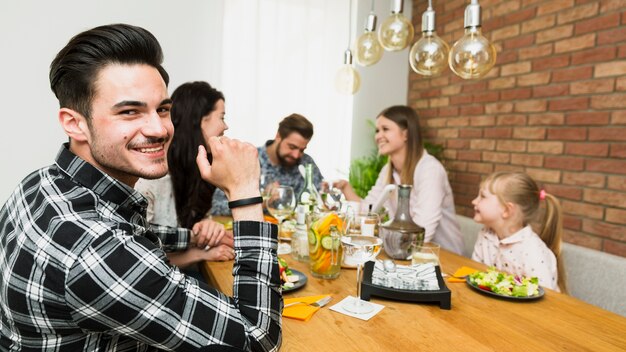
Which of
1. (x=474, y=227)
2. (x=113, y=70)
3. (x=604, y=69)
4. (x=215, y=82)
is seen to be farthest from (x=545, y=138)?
(x=113, y=70)

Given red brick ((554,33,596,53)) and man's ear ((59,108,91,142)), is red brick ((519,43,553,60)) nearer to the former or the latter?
red brick ((554,33,596,53))

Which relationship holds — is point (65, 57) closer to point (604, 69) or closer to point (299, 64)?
point (604, 69)

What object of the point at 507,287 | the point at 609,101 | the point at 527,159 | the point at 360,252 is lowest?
the point at 507,287

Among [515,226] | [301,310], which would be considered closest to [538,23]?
[515,226]

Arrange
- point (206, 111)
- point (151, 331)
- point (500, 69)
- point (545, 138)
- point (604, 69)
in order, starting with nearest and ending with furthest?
point (151, 331), point (206, 111), point (604, 69), point (545, 138), point (500, 69)

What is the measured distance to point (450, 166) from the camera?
3.62 metres

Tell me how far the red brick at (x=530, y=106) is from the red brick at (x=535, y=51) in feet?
0.94

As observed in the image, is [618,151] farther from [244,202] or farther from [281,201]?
[244,202]

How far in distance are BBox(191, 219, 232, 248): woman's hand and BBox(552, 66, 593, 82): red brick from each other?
2203mm

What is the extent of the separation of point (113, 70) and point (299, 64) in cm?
303

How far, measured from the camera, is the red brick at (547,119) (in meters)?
2.68

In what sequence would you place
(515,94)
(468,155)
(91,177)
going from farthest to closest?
(468,155), (515,94), (91,177)

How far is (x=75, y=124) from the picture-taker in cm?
91

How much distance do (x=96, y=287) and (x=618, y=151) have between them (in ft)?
8.35
